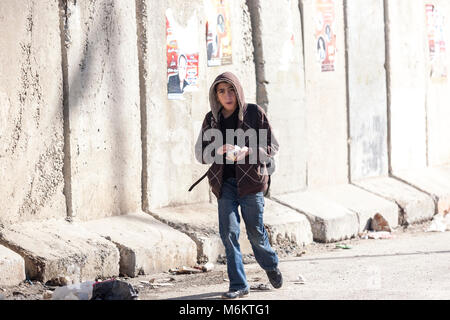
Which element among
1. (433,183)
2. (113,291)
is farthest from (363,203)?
(113,291)

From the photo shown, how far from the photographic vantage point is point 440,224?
11.1 meters

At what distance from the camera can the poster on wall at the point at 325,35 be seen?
421 inches

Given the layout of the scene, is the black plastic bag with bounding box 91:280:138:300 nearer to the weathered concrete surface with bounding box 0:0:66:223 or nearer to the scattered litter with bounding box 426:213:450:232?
the weathered concrete surface with bounding box 0:0:66:223

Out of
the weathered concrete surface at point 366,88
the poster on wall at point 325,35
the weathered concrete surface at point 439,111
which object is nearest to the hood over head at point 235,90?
the poster on wall at point 325,35

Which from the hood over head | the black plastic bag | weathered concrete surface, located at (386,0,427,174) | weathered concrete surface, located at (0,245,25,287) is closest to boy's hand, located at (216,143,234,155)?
the hood over head

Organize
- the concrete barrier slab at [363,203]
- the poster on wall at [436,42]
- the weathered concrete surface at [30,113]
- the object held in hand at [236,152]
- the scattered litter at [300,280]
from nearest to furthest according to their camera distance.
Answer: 1. the object held in hand at [236,152]
2. the weathered concrete surface at [30,113]
3. the scattered litter at [300,280]
4. the concrete barrier slab at [363,203]
5. the poster on wall at [436,42]

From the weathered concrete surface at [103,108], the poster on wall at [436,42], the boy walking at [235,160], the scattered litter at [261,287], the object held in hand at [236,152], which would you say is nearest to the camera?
the object held in hand at [236,152]

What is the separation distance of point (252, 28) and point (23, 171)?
3.29 metres

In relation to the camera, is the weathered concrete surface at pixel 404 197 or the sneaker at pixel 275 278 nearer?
the sneaker at pixel 275 278

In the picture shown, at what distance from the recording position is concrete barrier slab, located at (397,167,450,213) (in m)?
12.0

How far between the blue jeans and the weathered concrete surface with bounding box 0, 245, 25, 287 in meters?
1.52

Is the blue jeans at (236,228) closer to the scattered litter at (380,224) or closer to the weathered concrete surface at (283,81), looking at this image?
the weathered concrete surface at (283,81)

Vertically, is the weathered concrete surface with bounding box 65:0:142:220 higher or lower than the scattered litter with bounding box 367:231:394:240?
higher

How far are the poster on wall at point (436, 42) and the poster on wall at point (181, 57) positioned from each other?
507cm
